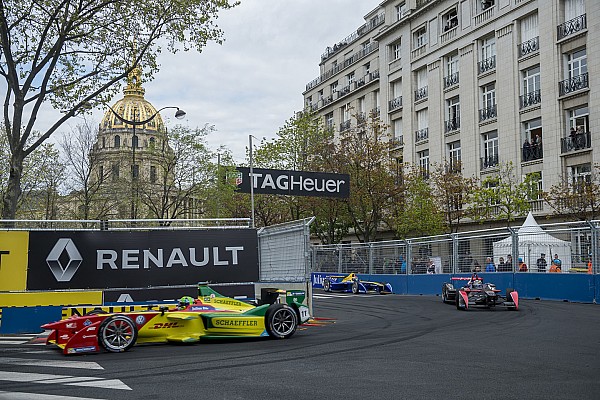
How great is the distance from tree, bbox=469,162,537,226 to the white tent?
13.8 m

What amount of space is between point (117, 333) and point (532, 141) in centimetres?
3457

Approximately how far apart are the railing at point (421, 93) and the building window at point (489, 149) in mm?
8321

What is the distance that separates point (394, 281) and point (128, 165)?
23.9 meters

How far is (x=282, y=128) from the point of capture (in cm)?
4991

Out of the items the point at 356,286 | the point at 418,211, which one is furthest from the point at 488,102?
the point at 356,286

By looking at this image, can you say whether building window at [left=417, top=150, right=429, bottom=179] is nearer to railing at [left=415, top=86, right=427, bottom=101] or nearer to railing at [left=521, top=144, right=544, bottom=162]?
railing at [left=415, top=86, right=427, bottom=101]

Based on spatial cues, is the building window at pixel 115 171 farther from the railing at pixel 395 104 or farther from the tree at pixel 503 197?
the railing at pixel 395 104

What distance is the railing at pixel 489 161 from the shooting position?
42969 millimetres

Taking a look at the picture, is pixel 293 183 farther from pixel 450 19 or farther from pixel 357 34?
pixel 357 34

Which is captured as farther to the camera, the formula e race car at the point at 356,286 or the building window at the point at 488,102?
the building window at the point at 488,102

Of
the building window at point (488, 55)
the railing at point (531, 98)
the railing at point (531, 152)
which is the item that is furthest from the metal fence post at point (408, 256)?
the building window at point (488, 55)

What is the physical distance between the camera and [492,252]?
24578mm

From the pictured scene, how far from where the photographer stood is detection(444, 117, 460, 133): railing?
154 feet

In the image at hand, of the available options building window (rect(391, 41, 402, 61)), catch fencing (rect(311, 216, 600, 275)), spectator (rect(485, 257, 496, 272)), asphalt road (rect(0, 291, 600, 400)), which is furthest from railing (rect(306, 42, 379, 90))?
asphalt road (rect(0, 291, 600, 400))
